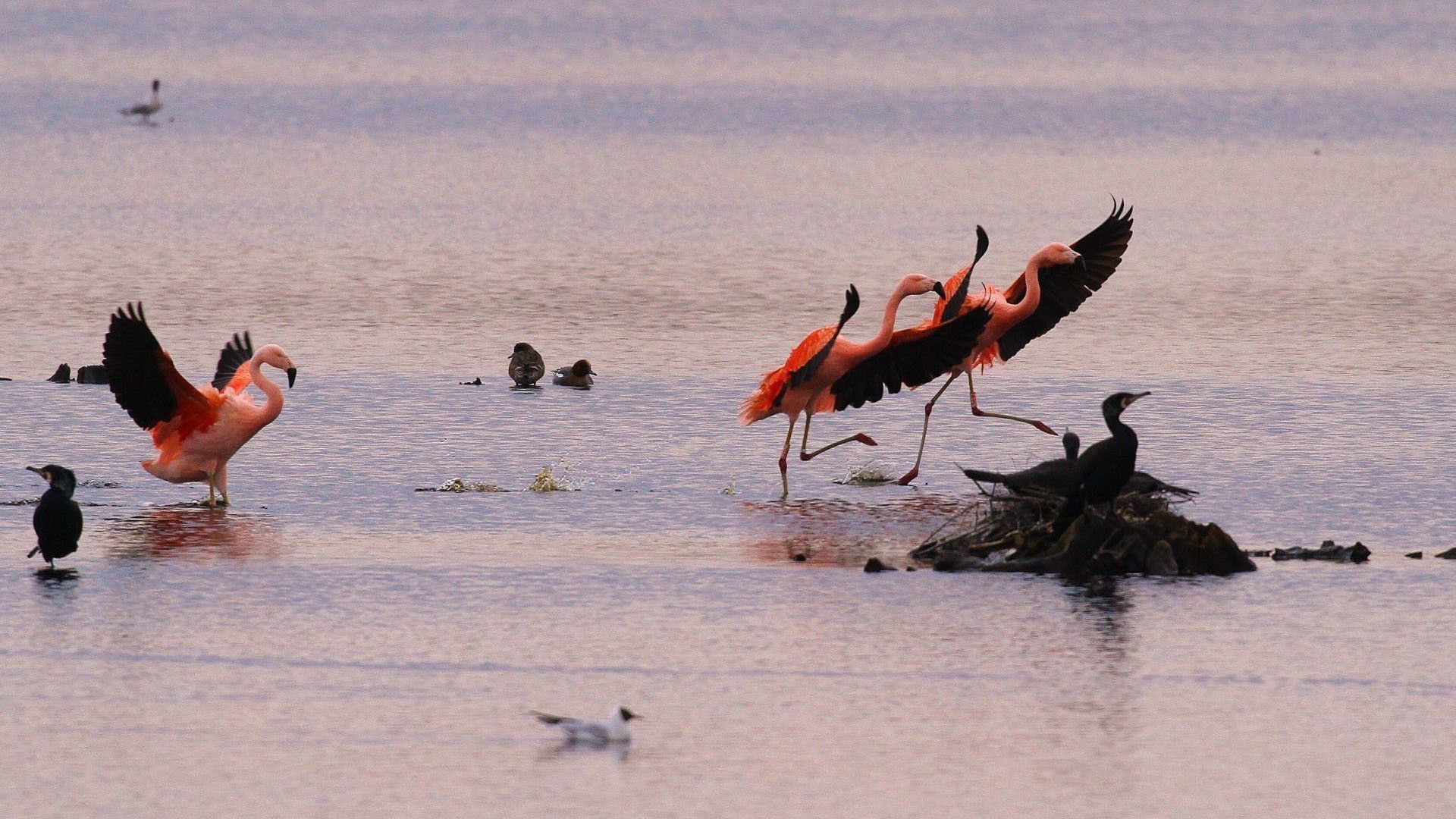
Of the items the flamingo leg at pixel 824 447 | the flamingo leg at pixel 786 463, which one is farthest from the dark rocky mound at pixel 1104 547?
the flamingo leg at pixel 824 447

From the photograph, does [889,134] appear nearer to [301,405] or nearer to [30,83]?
[30,83]

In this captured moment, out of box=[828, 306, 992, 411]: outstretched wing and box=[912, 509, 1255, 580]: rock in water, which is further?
box=[828, 306, 992, 411]: outstretched wing

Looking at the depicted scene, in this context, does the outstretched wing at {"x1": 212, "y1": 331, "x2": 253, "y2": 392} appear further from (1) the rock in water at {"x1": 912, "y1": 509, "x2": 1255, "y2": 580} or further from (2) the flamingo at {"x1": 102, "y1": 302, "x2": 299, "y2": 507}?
(1) the rock in water at {"x1": 912, "y1": 509, "x2": 1255, "y2": 580}

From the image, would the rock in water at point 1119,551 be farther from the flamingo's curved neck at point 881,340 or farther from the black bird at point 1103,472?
the flamingo's curved neck at point 881,340

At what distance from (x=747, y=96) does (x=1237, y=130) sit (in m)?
13.0

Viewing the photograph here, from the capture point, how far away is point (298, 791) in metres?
9.02

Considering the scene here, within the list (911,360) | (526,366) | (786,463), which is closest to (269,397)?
(786,463)

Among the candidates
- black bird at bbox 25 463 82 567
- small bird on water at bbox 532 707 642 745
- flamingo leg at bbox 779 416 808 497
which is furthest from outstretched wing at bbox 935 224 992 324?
small bird on water at bbox 532 707 642 745

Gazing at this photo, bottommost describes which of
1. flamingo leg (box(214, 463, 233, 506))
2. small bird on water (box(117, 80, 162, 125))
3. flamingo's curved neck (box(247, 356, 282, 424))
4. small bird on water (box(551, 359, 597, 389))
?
flamingo leg (box(214, 463, 233, 506))

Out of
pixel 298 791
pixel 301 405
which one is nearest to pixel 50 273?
pixel 301 405

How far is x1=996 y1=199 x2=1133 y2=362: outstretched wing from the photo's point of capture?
→ 1719 centimetres

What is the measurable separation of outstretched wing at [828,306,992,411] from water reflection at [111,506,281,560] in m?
3.66

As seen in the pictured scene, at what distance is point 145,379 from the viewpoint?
14.3 m

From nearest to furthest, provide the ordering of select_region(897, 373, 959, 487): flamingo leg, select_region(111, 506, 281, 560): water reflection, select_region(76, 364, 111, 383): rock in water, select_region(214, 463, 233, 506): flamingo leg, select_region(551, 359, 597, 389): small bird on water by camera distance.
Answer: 1. select_region(111, 506, 281, 560): water reflection
2. select_region(214, 463, 233, 506): flamingo leg
3. select_region(897, 373, 959, 487): flamingo leg
4. select_region(76, 364, 111, 383): rock in water
5. select_region(551, 359, 597, 389): small bird on water
